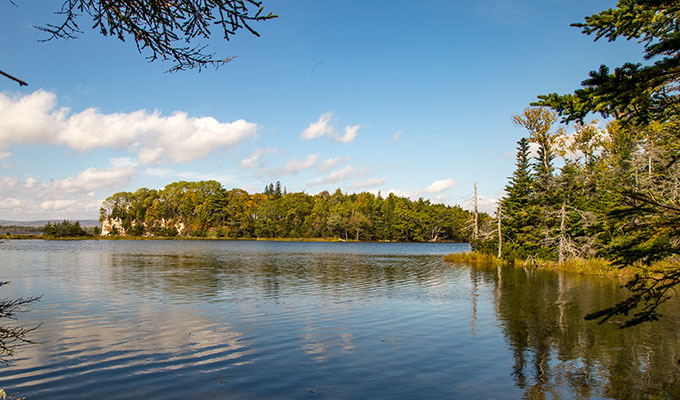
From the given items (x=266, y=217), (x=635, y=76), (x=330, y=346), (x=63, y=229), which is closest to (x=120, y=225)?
(x=63, y=229)

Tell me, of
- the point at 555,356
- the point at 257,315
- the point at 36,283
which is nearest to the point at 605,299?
the point at 555,356

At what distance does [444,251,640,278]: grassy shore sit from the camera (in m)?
32.8

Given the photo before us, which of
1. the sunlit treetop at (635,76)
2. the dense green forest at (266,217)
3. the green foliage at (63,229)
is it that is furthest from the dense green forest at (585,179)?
the green foliage at (63,229)

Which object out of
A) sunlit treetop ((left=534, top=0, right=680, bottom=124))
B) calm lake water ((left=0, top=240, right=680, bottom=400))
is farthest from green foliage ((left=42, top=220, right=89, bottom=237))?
sunlit treetop ((left=534, top=0, right=680, bottom=124))

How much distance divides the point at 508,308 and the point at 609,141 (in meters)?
39.3

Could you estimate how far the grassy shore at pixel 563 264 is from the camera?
32781mm

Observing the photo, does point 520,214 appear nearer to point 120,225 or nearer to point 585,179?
point 585,179

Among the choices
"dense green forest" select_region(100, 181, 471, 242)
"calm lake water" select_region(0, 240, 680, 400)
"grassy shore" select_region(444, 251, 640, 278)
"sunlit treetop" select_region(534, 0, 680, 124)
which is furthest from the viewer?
"dense green forest" select_region(100, 181, 471, 242)

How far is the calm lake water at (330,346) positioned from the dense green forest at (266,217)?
118 meters

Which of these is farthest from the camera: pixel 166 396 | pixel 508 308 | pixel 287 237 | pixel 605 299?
pixel 287 237

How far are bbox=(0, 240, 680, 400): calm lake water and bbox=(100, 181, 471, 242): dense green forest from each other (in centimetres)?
11842

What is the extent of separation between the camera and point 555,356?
466 inches

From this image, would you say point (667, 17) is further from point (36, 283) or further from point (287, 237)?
point (287, 237)

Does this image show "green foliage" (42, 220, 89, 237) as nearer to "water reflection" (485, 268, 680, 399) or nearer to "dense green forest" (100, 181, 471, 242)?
"dense green forest" (100, 181, 471, 242)
